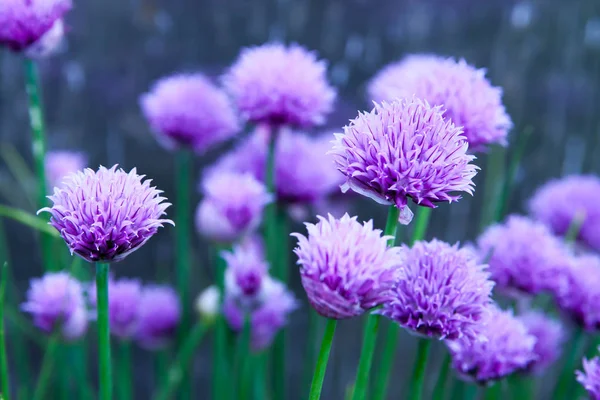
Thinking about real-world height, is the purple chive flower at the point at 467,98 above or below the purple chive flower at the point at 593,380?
above

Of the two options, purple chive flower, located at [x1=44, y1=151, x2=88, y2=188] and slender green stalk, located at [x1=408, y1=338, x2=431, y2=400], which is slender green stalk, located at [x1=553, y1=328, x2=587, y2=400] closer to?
slender green stalk, located at [x1=408, y1=338, x2=431, y2=400]

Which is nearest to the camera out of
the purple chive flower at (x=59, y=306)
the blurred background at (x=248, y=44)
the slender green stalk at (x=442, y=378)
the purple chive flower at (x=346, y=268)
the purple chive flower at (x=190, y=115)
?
the purple chive flower at (x=346, y=268)

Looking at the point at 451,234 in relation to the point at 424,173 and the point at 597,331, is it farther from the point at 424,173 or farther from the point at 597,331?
the point at 424,173

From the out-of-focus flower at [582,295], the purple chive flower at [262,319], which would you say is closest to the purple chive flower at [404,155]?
the out-of-focus flower at [582,295]

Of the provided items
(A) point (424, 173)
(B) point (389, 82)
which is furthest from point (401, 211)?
(B) point (389, 82)

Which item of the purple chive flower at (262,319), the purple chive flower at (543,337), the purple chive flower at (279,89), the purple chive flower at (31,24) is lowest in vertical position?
the purple chive flower at (262,319)

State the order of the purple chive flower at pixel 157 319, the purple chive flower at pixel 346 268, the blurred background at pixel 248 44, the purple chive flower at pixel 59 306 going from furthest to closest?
the blurred background at pixel 248 44, the purple chive flower at pixel 157 319, the purple chive flower at pixel 59 306, the purple chive flower at pixel 346 268

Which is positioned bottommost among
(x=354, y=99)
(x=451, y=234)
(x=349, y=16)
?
(x=451, y=234)

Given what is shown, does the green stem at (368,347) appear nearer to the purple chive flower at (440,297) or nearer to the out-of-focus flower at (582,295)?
the purple chive flower at (440,297)
